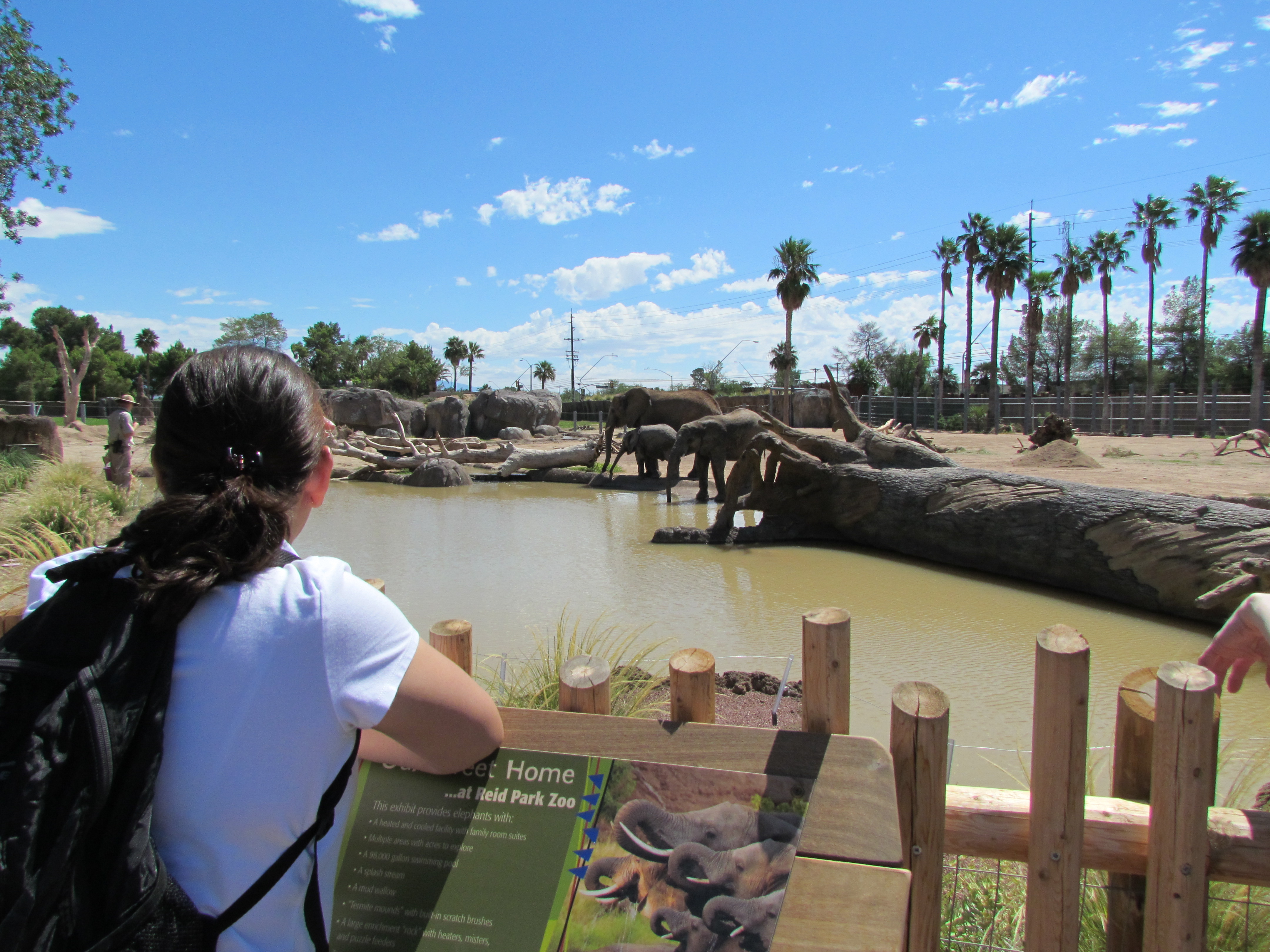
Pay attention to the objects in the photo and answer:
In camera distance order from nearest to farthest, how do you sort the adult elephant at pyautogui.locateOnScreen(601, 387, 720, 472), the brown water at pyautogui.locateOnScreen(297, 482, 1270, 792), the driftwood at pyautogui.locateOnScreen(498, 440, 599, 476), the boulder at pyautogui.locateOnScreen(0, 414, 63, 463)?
the brown water at pyautogui.locateOnScreen(297, 482, 1270, 792)
the boulder at pyautogui.locateOnScreen(0, 414, 63, 463)
the driftwood at pyautogui.locateOnScreen(498, 440, 599, 476)
the adult elephant at pyautogui.locateOnScreen(601, 387, 720, 472)

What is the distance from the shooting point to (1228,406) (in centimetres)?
3316

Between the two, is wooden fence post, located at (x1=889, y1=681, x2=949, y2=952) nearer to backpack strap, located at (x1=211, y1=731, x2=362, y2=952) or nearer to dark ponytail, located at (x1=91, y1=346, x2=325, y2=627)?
backpack strap, located at (x1=211, y1=731, x2=362, y2=952)

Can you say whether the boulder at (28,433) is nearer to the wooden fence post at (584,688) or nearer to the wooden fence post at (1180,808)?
the wooden fence post at (584,688)

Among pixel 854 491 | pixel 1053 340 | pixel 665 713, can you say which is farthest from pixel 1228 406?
pixel 665 713

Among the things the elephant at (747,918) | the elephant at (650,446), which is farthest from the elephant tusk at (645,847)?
the elephant at (650,446)

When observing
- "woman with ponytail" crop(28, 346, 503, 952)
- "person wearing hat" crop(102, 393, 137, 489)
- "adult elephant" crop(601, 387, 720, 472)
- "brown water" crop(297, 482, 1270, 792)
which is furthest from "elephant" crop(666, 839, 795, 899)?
"adult elephant" crop(601, 387, 720, 472)

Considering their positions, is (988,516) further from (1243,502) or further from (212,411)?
(212,411)

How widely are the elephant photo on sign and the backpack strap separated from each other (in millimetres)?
417

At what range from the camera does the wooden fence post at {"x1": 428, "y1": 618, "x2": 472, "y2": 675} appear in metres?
2.02

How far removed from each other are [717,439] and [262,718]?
13193 mm

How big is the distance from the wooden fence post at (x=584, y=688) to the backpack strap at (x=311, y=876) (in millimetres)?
627

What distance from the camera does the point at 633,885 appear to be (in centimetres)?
134

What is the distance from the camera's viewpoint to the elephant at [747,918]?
1255mm

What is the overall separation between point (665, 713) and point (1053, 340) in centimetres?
6515
